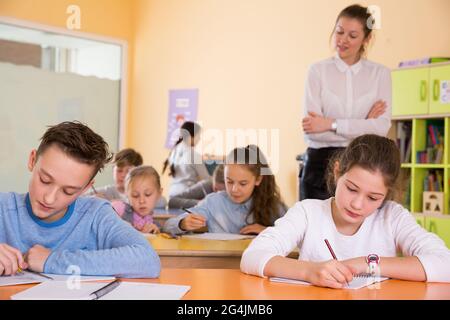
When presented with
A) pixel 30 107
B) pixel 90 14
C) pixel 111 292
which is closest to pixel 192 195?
pixel 30 107

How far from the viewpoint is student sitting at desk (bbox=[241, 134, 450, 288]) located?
188cm

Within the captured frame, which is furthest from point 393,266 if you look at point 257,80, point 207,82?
point 207,82

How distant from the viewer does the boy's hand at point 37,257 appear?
1.66m

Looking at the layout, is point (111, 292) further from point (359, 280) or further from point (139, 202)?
point (139, 202)

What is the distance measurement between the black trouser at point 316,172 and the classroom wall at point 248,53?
90.3 inches

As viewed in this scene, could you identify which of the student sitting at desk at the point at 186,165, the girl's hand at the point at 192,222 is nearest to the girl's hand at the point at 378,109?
the girl's hand at the point at 192,222

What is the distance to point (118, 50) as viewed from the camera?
7379 millimetres

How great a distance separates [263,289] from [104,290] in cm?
36

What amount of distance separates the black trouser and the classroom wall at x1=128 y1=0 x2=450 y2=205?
2293 millimetres

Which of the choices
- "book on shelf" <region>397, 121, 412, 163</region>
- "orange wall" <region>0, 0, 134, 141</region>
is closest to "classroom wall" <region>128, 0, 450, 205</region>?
"orange wall" <region>0, 0, 134, 141</region>

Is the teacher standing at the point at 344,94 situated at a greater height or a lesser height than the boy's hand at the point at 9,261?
greater

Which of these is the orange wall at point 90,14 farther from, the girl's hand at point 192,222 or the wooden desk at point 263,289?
the wooden desk at point 263,289

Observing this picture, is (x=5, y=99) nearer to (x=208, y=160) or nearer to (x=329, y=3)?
(x=208, y=160)

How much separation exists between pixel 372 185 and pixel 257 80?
449 cm
